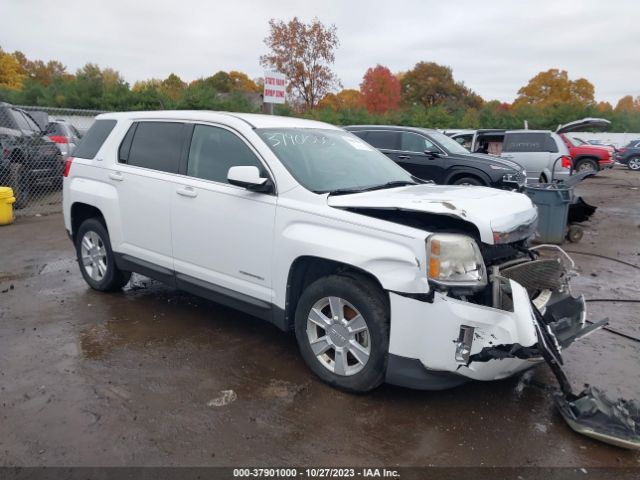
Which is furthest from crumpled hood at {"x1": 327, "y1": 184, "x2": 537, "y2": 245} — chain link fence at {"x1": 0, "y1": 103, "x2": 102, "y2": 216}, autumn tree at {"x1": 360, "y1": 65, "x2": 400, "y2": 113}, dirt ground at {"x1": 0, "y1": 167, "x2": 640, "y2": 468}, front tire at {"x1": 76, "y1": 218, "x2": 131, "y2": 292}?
autumn tree at {"x1": 360, "y1": 65, "x2": 400, "y2": 113}

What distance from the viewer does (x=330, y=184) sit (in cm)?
399

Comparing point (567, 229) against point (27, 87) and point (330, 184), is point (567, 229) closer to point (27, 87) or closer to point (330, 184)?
point (330, 184)

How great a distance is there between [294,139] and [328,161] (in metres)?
0.34

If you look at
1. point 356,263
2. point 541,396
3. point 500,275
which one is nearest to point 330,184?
point 356,263

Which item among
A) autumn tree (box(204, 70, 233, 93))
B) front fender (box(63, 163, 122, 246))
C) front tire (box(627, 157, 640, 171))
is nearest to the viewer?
front fender (box(63, 163, 122, 246))

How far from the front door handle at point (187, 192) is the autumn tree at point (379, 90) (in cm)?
4732

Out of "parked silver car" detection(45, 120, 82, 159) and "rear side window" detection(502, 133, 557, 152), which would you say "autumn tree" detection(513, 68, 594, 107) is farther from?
"parked silver car" detection(45, 120, 82, 159)

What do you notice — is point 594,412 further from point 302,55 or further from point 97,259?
point 302,55

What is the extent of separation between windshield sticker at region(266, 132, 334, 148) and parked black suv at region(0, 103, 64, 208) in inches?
326

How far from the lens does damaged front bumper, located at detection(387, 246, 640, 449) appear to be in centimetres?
299

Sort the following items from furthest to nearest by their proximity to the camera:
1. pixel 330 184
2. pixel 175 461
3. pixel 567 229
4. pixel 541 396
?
pixel 567 229 < pixel 330 184 < pixel 541 396 < pixel 175 461

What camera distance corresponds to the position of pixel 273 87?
10.8m

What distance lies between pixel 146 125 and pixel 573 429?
4.31m

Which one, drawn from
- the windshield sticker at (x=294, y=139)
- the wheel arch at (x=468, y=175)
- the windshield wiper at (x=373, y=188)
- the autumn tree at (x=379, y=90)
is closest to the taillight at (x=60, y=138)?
the wheel arch at (x=468, y=175)
